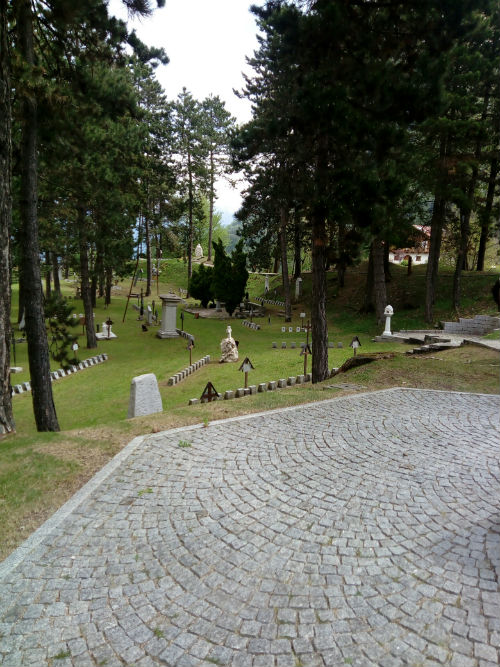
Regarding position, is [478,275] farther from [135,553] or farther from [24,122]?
[135,553]

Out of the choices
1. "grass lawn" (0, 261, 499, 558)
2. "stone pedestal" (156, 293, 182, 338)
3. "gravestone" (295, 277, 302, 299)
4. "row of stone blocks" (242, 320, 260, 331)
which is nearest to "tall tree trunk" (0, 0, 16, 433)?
"grass lawn" (0, 261, 499, 558)

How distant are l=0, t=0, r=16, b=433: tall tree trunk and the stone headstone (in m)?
3.01

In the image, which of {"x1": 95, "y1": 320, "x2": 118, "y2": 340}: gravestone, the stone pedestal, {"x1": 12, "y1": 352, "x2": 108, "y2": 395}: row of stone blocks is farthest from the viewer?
the stone pedestal

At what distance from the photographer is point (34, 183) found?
28.3 feet

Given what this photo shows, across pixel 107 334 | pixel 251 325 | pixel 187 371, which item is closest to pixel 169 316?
pixel 107 334

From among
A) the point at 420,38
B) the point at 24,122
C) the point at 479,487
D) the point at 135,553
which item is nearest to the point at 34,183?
the point at 24,122

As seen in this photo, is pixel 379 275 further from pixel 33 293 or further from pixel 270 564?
pixel 270 564

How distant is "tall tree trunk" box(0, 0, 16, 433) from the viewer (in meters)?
6.01

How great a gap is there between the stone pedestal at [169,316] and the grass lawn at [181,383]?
0.93 meters

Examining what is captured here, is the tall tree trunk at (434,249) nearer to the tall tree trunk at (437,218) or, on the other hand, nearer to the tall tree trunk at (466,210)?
the tall tree trunk at (437,218)

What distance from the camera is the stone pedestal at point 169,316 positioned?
23.2 metres

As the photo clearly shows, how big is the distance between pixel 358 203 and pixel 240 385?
670 centimetres

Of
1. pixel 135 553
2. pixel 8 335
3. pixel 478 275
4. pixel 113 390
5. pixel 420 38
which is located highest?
pixel 420 38

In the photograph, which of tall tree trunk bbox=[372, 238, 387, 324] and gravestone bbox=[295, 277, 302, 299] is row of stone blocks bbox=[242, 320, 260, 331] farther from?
gravestone bbox=[295, 277, 302, 299]
